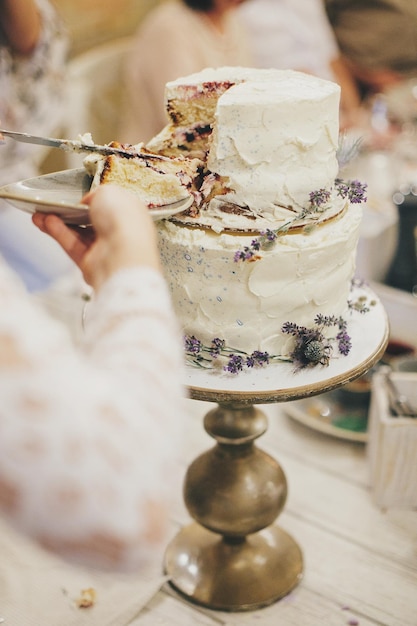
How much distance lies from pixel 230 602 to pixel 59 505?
0.85 meters

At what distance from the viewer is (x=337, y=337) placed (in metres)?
1.17

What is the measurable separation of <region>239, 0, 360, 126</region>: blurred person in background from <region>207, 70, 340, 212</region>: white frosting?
2095 mm

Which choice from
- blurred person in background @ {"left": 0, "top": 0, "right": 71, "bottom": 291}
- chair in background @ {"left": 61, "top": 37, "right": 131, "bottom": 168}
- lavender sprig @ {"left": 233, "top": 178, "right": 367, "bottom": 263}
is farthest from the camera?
chair in background @ {"left": 61, "top": 37, "right": 131, "bottom": 168}

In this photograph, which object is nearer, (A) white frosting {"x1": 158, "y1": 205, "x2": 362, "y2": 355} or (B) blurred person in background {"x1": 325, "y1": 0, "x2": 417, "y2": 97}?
(A) white frosting {"x1": 158, "y1": 205, "x2": 362, "y2": 355}

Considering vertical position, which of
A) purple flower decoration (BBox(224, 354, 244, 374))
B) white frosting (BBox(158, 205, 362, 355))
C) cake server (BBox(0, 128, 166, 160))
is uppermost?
cake server (BBox(0, 128, 166, 160))

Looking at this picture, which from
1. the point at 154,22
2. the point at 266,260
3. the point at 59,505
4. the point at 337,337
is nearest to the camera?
the point at 59,505

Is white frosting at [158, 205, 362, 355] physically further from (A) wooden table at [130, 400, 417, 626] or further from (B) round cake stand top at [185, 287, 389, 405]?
(A) wooden table at [130, 400, 417, 626]

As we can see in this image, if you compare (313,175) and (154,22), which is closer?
(313,175)

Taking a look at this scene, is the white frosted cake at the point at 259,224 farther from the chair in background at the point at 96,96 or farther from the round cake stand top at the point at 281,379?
the chair in background at the point at 96,96

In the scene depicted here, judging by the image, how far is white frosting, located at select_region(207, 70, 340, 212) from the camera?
1.04 m

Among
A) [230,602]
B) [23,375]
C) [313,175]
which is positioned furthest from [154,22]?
[23,375]

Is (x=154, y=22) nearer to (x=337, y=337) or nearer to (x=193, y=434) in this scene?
(x=193, y=434)

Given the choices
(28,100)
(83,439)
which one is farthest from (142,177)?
(28,100)

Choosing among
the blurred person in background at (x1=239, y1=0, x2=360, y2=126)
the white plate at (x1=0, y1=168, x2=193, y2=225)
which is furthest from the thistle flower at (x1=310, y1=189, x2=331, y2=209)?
the blurred person in background at (x1=239, y1=0, x2=360, y2=126)
